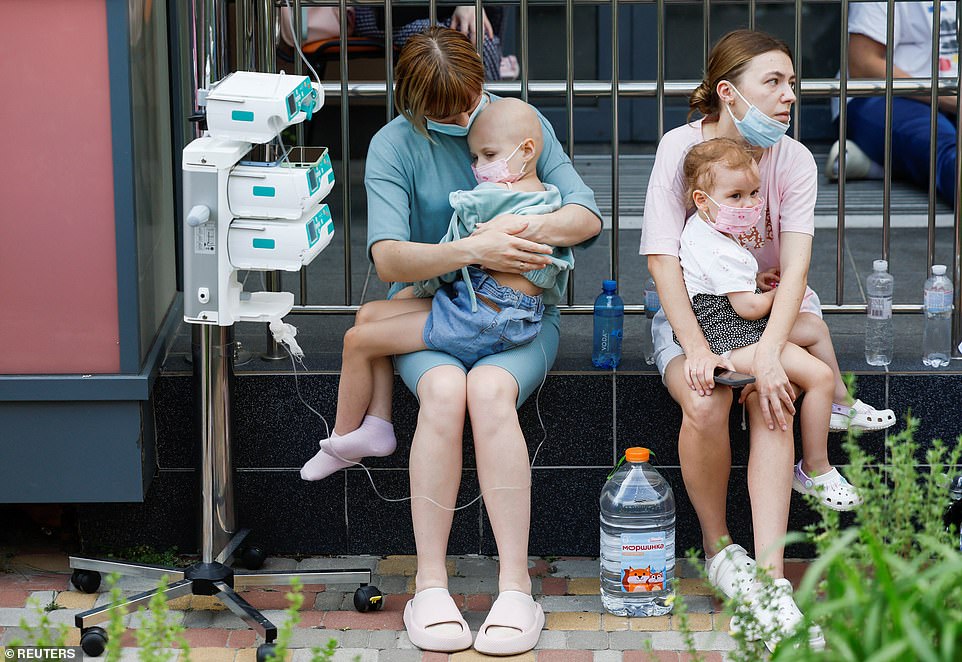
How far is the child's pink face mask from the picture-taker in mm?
3395

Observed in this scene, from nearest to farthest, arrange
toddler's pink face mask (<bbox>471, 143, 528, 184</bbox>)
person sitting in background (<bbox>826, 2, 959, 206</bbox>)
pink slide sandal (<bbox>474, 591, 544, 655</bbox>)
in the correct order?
pink slide sandal (<bbox>474, 591, 544, 655</bbox>) → toddler's pink face mask (<bbox>471, 143, 528, 184</bbox>) → person sitting in background (<bbox>826, 2, 959, 206</bbox>)

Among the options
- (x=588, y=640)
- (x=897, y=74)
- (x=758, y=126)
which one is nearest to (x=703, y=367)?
(x=758, y=126)

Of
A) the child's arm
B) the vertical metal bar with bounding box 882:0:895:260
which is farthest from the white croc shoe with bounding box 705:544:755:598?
the vertical metal bar with bounding box 882:0:895:260

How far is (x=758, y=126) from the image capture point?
3.43m

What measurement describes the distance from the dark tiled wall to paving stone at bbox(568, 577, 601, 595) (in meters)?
0.15

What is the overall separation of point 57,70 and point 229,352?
2.64 feet

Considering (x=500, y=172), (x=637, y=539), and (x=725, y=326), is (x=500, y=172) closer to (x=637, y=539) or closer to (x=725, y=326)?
(x=725, y=326)

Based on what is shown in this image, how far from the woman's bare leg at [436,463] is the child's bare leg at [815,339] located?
859mm

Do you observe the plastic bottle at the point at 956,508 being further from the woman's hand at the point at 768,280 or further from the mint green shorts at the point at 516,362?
the mint green shorts at the point at 516,362

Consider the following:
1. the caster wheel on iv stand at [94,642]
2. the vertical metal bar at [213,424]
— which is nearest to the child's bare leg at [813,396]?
the vertical metal bar at [213,424]

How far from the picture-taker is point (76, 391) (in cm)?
354

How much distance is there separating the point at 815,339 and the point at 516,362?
0.76 metres

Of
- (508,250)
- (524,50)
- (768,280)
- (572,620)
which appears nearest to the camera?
(508,250)

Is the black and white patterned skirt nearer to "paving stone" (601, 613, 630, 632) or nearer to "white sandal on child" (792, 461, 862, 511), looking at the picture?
"white sandal on child" (792, 461, 862, 511)
